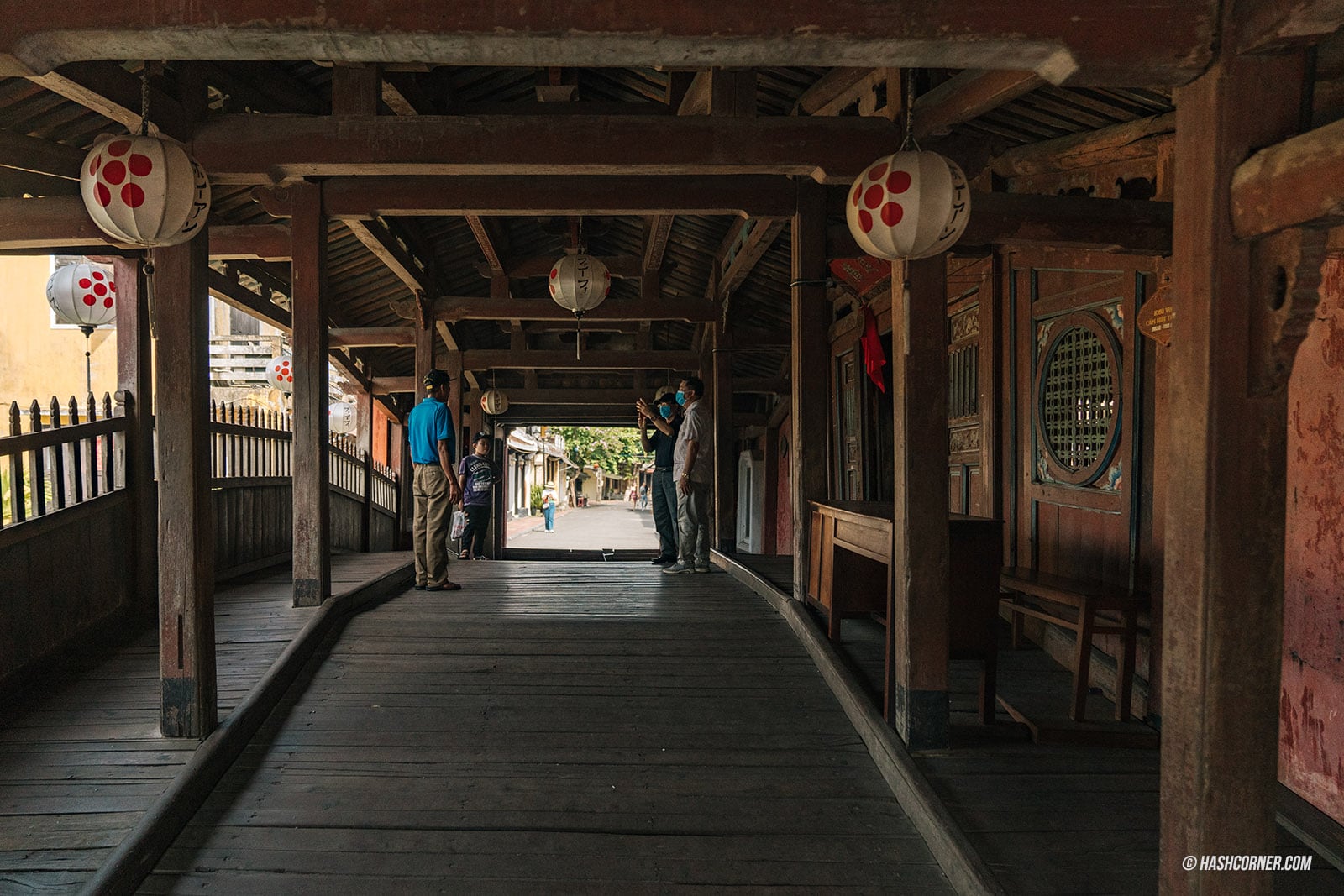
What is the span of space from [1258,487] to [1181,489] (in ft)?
0.64

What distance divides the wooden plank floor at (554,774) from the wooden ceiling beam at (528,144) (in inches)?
115

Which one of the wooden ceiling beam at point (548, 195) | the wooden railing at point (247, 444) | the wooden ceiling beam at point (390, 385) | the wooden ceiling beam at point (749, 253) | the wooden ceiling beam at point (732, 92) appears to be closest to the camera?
the wooden ceiling beam at point (732, 92)

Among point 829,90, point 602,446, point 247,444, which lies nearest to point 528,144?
point 829,90

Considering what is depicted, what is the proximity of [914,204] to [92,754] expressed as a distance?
14.5 feet

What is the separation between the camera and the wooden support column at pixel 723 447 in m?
8.75

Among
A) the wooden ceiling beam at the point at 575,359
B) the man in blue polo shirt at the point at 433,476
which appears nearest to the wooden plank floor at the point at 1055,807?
the man in blue polo shirt at the point at 433,476

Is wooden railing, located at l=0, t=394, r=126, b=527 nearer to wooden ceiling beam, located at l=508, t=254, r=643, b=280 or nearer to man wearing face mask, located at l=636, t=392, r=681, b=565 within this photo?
man wearing face mask, located at l=636, t=392, r=681, b=565

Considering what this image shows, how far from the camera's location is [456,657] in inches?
198

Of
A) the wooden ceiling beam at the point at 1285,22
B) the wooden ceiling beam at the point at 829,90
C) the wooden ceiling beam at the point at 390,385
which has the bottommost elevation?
the wooden ceiling beam at the point at 390,385

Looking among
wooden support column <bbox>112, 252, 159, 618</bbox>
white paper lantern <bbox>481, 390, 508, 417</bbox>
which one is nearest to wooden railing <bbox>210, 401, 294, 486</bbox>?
wooden support column <bbox>112, 252, 159, 618</bbox>

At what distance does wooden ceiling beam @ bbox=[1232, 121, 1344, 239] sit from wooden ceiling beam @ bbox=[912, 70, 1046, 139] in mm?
1252

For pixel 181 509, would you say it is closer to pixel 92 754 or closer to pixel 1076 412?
pixel 92 754

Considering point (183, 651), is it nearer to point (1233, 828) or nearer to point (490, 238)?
point (1233, 828)

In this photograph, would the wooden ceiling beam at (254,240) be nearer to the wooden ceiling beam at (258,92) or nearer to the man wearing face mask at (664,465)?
the wooden ceiling beam at (258,92)
